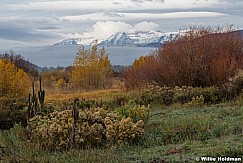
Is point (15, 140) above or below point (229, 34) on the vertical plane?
below

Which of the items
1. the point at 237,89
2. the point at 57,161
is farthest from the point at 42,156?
the point at 237,89

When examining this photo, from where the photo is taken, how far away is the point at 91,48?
134 feet

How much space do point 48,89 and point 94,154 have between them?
91.3 ft

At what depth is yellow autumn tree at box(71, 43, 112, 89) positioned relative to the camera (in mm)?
39938

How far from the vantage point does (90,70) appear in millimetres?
40219

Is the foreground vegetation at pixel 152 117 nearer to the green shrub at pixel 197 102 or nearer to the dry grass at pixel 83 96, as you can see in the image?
the green shrub at pixel 197 102

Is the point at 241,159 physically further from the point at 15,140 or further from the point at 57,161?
the point at 15,140

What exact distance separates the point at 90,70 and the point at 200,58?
17225 mm

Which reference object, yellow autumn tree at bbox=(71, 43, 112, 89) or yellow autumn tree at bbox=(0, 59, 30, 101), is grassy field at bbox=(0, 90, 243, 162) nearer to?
yellow autumn tree at bbox=(0, 59, 30, 101)

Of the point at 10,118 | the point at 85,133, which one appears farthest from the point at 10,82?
the point at 85,133

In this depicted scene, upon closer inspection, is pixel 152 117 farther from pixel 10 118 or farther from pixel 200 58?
pixel 200 58

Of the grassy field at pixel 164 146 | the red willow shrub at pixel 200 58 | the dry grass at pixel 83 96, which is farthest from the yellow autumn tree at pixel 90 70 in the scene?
the grassy field at pixel 164 146

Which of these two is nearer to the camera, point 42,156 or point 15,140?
point 42,156

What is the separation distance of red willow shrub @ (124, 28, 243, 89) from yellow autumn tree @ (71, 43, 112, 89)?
1423 cm
